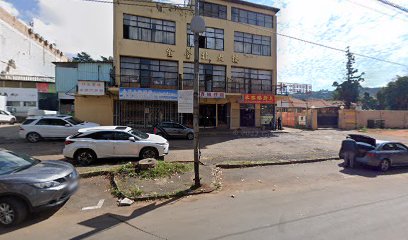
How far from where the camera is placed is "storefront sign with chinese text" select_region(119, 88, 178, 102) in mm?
22422

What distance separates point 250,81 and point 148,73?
10.9 metres

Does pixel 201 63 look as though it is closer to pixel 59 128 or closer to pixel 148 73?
pixel 148 73

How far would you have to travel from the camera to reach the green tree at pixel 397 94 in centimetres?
5359

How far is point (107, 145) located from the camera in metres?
11.7

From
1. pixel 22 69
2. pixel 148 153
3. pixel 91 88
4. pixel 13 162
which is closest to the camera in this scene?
pixel 13 162

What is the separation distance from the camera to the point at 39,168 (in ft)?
21.4

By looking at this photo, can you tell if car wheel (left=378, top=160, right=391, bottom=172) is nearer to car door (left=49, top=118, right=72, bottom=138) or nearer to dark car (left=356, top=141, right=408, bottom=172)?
dark car (left=356, top=141, right=408, bottom=172)

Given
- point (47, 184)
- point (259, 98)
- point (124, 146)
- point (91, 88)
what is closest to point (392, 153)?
point (124, 146)

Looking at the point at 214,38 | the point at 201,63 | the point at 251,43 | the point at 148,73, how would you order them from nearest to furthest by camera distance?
the point at 148,73 < the point at 201,63 < the point at 214,38 < the point at 251,43

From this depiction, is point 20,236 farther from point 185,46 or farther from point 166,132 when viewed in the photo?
point 185,46

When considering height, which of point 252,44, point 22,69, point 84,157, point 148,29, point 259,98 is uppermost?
point 22,69

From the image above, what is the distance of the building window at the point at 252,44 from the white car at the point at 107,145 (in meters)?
19.5

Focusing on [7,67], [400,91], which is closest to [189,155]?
[7,67]

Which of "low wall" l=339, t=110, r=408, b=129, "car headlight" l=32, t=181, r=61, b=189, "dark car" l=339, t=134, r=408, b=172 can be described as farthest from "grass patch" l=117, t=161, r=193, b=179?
"low wall" l=339, t=110, r=408, b=129
